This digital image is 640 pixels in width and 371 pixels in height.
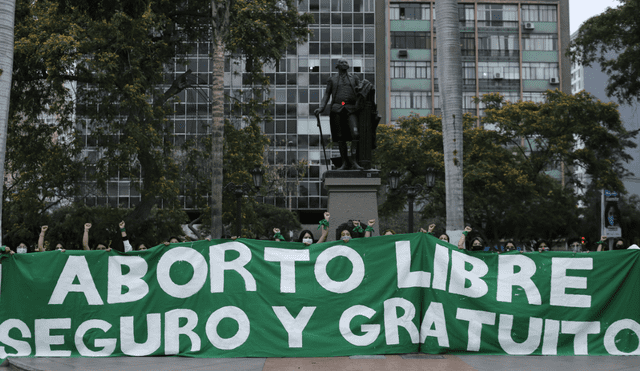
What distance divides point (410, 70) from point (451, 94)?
48.7 meters

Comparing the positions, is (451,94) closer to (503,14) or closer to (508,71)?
(508,71)

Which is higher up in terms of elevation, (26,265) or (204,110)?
(204,110)

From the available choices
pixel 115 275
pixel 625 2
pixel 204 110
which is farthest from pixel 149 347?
pixel 204 110

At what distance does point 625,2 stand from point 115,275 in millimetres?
24491

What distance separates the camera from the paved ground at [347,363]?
803cm

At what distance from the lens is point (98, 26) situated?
20.9 m

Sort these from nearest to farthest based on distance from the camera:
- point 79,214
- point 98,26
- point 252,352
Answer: point 252,352
point 98,26
point 79,214

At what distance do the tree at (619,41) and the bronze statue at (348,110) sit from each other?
1613cm

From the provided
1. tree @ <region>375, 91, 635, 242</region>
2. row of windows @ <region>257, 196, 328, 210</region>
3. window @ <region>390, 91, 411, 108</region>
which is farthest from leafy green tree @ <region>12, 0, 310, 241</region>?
window @ <region>390, 91, 411, 108</region>

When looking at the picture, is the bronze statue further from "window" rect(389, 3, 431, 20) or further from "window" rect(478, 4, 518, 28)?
"window" rect(478, 4, 518, 28)

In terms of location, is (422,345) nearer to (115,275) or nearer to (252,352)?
(252,352)

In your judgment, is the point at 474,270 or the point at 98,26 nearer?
the point at 474,270

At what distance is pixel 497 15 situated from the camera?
6456 cm

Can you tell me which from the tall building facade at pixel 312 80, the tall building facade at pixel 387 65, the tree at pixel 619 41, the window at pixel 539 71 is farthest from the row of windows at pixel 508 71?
the tree at pixel 619 41
